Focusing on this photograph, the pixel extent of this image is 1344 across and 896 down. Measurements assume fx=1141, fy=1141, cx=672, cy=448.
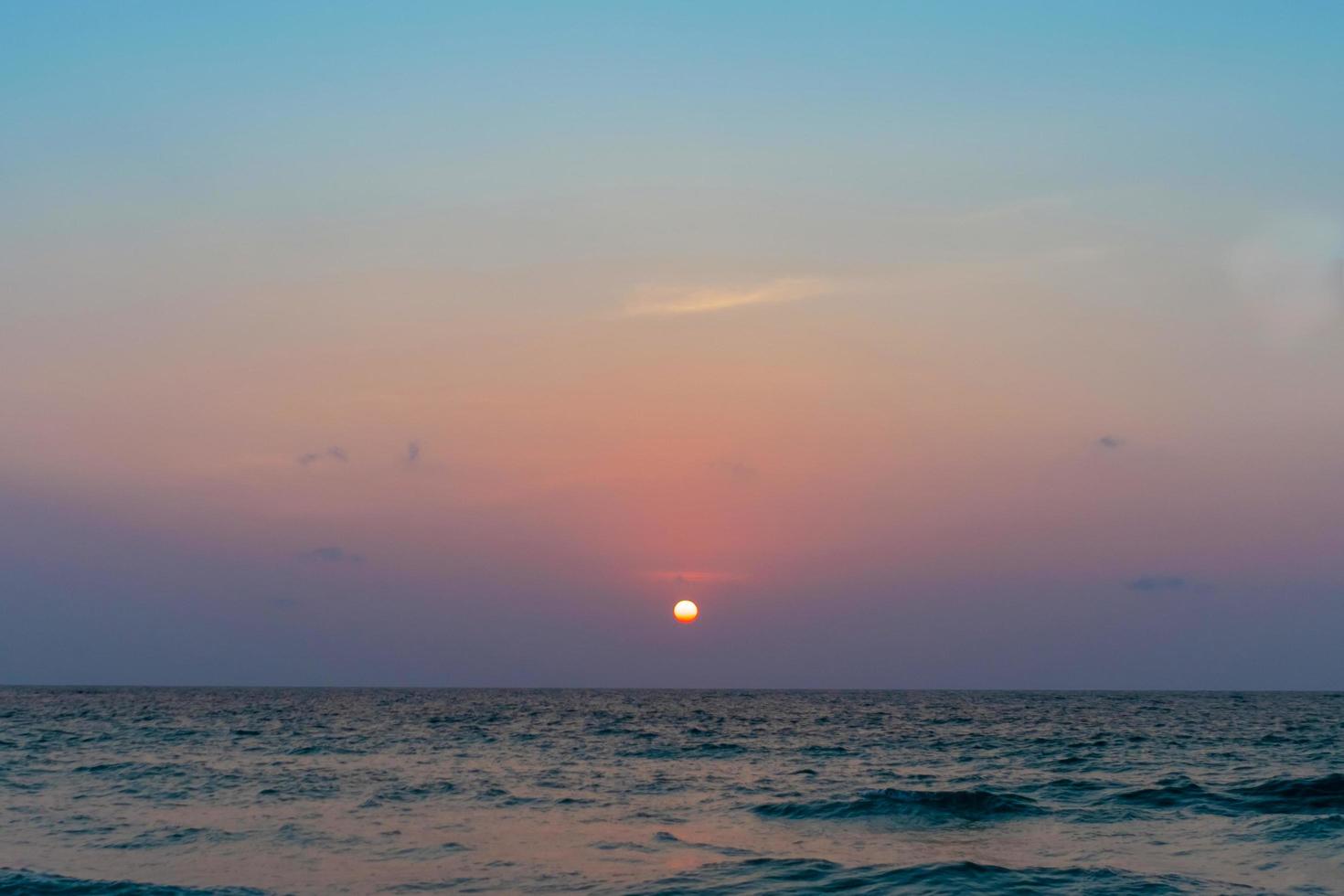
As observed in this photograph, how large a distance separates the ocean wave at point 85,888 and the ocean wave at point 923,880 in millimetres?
8508

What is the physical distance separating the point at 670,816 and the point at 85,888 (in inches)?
623

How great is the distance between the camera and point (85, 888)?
76.3 ft

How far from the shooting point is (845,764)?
166ft

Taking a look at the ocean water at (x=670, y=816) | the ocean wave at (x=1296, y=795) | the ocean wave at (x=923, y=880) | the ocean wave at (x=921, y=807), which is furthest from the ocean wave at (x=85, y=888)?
the ocean wave at (x=1296, y=795)

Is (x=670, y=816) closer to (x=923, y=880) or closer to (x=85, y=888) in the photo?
(x=923, y=880)

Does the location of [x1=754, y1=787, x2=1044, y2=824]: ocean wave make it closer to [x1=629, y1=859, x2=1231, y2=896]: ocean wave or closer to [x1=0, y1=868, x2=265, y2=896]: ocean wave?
[x1=629, y1=859, x2=1231, y2=896]: ocean wave

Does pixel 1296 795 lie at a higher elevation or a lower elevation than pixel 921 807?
higher

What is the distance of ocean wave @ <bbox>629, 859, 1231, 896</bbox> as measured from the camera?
2303 centimetres

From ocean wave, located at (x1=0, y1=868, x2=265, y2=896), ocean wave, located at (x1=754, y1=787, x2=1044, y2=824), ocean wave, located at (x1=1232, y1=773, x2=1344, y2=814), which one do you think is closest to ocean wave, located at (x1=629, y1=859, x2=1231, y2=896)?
ocean wave, located at (x1=754, y1=787, x2=1044, y2=824)

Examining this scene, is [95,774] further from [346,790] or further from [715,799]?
[715,799]

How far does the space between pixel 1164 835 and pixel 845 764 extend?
21960 millimetres

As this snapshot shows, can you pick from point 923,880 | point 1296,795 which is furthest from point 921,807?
point 1296,795

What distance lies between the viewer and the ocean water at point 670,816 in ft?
80.4

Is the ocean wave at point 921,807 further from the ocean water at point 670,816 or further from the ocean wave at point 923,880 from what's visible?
the ocean wave at point 923,880
